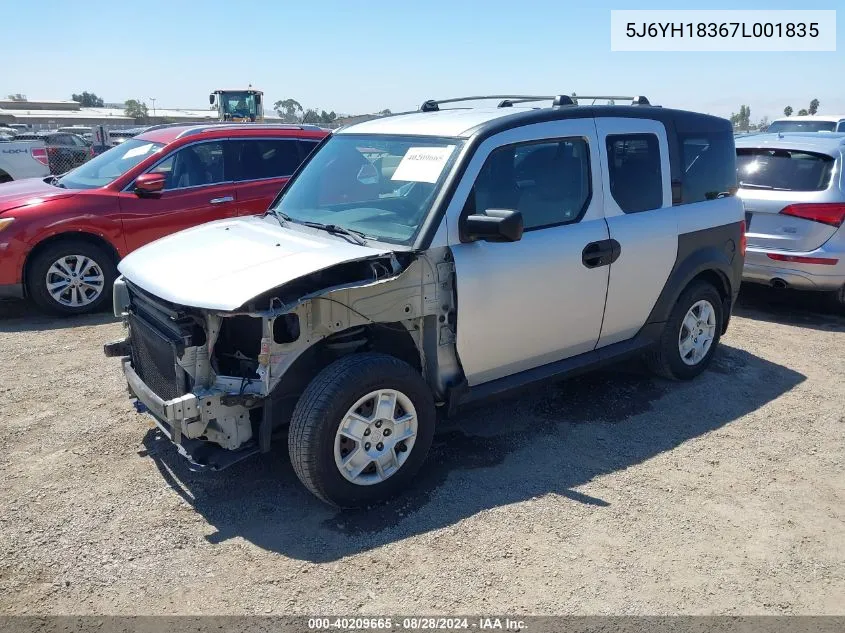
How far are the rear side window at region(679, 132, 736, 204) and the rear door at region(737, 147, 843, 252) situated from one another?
5.95ft

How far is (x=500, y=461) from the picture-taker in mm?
4188

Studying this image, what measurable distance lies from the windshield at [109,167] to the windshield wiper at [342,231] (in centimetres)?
440

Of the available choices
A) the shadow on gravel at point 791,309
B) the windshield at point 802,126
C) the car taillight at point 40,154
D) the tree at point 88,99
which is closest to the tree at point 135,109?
the tree at point 88,99

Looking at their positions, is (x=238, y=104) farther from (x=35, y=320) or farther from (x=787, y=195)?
(x=787, y=195)

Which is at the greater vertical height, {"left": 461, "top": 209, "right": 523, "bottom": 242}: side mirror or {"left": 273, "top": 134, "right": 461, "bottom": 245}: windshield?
{"left": 273, "top": 134, "right": 461, "bottom": 245}: windshield

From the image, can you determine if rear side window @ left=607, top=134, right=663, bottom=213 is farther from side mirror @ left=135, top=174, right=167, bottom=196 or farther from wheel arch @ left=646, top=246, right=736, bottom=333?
side mirror @ left=135, top=174, right=167, bottom=196

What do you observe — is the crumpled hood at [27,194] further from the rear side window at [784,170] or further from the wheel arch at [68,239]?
the rear side window at [784,170]

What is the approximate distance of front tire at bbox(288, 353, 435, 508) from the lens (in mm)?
3395

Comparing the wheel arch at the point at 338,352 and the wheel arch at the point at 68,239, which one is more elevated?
the wheel arch at the point at 68,239

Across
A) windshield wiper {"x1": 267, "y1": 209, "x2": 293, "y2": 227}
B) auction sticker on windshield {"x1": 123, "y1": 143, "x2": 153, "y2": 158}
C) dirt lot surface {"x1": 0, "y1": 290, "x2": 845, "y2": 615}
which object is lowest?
dirt lot surface {"x1": 0, "y1": 290, "x2": 845, "y2": 615}

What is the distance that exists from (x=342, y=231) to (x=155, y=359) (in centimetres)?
124

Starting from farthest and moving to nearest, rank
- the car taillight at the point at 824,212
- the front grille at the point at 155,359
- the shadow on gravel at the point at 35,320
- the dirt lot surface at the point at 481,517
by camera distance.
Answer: the shadow on gravel at the point at 35,320 < the car taillight at the point at 824,212 < the front grille at the point at 155,359 < the dirt lot surface at the point at 481,517

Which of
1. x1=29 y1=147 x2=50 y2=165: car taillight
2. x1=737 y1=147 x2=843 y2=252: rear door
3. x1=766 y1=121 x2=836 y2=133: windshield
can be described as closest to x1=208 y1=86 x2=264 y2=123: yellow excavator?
x1=29 y1=147 x2=50 y2=165: car taillight

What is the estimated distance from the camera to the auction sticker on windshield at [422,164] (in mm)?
3986
